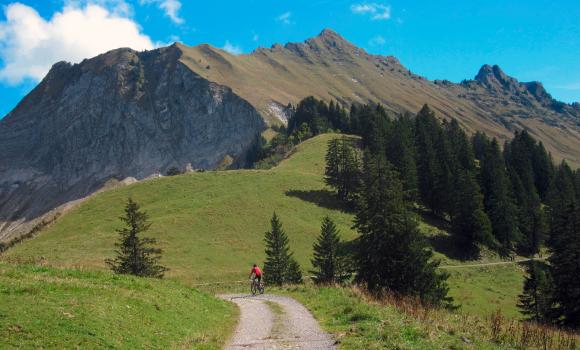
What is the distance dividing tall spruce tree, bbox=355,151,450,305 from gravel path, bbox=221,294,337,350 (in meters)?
11.4

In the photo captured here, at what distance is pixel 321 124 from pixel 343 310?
453 ft

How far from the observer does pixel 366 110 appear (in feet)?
450

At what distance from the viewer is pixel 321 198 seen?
91.6 meters

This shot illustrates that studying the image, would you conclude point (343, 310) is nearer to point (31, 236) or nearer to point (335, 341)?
point (335, 341)

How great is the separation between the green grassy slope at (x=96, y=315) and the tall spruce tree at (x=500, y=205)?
73.9 meters

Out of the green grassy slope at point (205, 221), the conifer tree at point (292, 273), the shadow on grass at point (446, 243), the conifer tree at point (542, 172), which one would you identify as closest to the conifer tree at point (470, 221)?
the shadow on grass at point (446, 243)

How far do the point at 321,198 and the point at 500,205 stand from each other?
113 ft

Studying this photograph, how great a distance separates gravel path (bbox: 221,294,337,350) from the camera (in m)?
14.4

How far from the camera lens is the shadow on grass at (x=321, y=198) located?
8875 cm

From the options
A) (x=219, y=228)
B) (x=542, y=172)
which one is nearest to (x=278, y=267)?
(x=219, y=228)

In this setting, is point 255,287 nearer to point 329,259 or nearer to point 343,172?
point 329,259

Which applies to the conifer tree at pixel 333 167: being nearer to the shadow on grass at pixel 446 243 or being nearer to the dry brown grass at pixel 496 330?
the shadow on grass at pixel 446 243

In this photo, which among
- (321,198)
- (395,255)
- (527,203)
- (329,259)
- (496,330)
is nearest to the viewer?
(496,330)

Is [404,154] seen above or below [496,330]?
above
